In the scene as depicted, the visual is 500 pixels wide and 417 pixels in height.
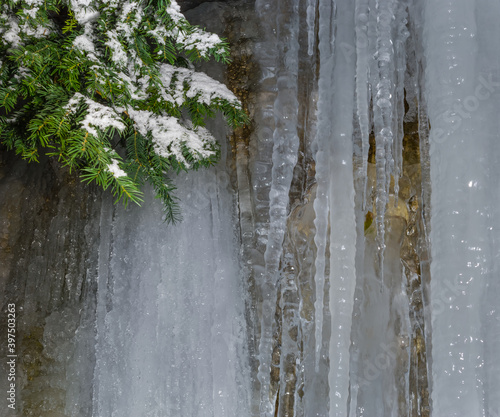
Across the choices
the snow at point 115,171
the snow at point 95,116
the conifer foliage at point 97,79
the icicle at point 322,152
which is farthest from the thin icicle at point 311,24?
the snow at point 115,171

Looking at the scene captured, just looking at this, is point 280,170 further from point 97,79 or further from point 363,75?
point 97,79

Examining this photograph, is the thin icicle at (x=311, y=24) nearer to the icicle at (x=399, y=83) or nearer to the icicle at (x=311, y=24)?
the icicle at (x=311, y=24)

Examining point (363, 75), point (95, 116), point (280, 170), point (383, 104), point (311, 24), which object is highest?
point (311, 24)

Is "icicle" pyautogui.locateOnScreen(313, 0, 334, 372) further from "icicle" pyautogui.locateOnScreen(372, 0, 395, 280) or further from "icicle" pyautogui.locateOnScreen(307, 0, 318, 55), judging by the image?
"icicle" pyautogui.locateOnScreen(372, 0, 395, 280)

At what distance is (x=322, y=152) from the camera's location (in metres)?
2.39

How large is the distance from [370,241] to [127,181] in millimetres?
1171

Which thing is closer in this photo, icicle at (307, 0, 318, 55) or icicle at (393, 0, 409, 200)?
icicle at (393, 0, 409, 200)

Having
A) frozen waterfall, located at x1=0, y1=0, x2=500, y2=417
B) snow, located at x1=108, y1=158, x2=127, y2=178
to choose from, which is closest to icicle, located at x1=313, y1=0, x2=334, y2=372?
frozen waterfall, located at x1=0, y1=0, x2=500, y2=417

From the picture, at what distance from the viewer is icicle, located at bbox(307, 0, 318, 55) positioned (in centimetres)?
260

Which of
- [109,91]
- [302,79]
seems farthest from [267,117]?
[109,91]

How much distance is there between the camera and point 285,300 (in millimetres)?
2475

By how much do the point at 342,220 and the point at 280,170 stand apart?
1.50ft

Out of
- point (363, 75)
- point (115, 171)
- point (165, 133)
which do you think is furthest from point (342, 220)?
point (115, 171)

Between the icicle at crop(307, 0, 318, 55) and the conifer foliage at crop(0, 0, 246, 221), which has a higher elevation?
the icicle at crop(307, 0, 318, 55)
